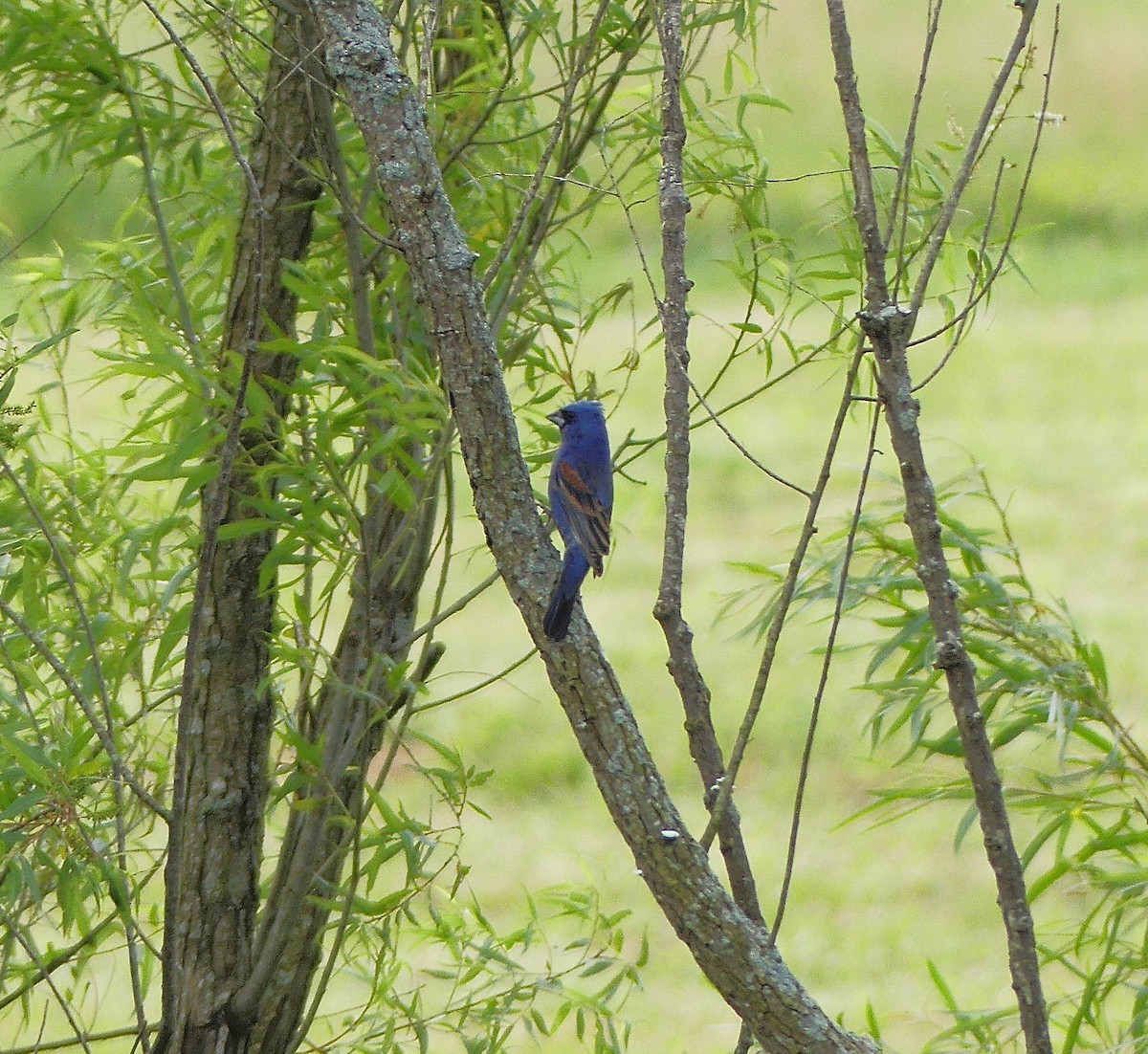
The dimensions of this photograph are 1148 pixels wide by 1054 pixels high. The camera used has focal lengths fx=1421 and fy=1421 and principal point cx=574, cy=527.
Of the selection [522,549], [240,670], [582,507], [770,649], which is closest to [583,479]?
[582,507]

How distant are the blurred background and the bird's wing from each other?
3.7 inches

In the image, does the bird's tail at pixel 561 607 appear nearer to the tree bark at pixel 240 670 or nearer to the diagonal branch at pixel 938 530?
the diagonal branch at pixel 938 530

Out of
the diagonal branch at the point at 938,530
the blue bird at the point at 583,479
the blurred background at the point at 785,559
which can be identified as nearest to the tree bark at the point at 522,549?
the diagonal branch at the point at 938,530

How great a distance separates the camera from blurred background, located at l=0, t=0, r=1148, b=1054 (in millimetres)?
4094

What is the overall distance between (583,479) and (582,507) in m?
0.04

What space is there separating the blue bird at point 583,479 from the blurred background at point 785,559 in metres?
0.09

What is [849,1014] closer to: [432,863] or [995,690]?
[432,863]

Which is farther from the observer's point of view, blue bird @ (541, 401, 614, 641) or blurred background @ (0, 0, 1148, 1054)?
blurred background @ (0, 0, 1148, 1054)

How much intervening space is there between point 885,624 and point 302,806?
88 cm

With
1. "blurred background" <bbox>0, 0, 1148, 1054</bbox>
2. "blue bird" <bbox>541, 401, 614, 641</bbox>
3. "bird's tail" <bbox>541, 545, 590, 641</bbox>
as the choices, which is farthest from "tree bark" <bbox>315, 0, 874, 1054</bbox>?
"blue bird" <bbox>541, 401, 614, 641</bbox>

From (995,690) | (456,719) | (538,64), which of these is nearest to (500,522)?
(995,690)

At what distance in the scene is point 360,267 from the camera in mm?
1939

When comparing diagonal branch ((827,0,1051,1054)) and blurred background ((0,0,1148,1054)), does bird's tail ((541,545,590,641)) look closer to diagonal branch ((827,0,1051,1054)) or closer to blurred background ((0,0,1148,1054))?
diagonal branch ((827,0,1051,1054))

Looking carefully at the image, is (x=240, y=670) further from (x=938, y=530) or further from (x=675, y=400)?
(x=938, y=530)
